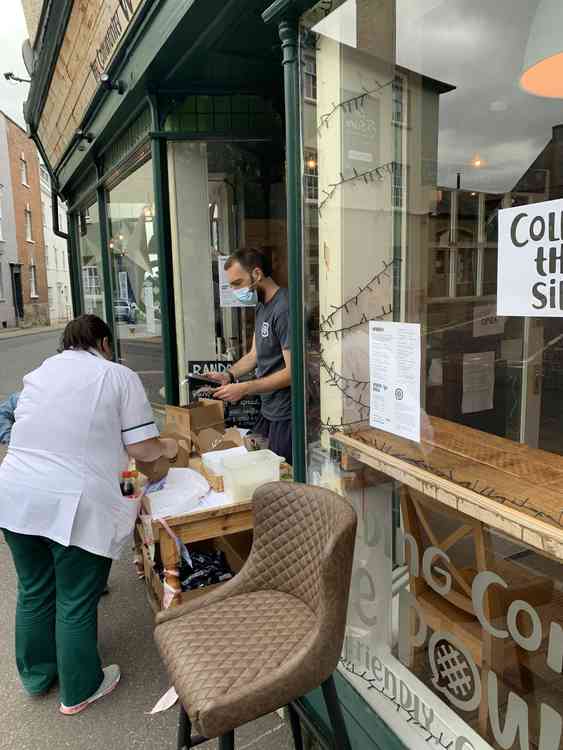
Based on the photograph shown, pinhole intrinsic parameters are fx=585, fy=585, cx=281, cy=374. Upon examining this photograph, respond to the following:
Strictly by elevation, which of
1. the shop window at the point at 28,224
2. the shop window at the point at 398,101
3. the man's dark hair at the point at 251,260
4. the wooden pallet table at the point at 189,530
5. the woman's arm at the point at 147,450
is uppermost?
the shop window at the point at 28,224

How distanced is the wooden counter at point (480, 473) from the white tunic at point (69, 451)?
962 mm

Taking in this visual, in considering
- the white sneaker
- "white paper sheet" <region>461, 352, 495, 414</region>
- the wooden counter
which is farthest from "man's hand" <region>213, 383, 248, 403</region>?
the white sneaker

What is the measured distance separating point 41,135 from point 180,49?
20.8 ft

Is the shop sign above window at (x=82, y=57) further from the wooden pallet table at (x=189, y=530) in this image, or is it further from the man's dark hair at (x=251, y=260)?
the wooden pallet table at (x=189, y=530)

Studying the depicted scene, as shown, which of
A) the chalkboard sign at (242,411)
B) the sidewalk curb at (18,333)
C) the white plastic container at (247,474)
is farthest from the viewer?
the sidewalk curb at (18,333)

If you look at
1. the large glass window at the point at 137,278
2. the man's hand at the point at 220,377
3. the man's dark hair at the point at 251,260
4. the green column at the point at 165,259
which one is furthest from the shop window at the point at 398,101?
the large glass window at the point at 137,278

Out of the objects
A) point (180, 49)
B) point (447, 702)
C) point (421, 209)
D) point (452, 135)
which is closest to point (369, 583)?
point (447, 702)

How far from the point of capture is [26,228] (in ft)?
A: 99.6

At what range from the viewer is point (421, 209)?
240cm

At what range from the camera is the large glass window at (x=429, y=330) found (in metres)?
1.84

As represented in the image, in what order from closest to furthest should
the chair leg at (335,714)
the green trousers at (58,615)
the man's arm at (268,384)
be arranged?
1. the chair leg at (335,714)
2. the green trousers at (58,615)
3. the man's arm at (268,384)

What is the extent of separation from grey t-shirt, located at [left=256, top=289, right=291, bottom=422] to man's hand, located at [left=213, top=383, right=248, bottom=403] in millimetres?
163

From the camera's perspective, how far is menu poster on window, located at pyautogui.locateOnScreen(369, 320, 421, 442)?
2.06 metres

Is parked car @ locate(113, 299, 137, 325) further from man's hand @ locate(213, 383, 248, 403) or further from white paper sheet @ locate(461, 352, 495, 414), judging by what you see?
white paper sheet @ locate(461, 352, 495, 414)
